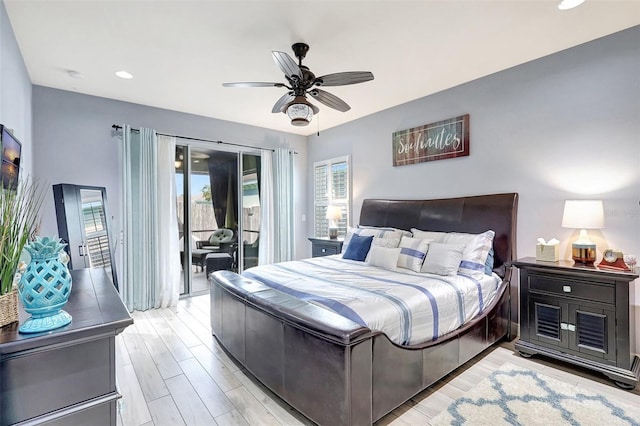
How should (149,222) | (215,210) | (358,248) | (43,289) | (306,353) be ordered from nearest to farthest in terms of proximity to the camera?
(43,289), (306,353), (358,248), (149,222), (215,210)

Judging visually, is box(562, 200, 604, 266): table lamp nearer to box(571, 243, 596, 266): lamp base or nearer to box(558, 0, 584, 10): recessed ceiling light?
box(571, 243, 596, 266): lamp base

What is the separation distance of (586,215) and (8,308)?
3659 mm

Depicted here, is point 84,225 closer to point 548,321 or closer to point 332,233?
point 332,233

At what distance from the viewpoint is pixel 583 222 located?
2477mm

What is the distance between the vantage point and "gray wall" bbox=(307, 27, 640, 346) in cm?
254

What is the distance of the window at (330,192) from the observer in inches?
203

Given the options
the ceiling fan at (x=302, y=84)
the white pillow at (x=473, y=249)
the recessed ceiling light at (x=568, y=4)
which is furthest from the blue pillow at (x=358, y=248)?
the recessed ceiling light at (x=568, y=4)

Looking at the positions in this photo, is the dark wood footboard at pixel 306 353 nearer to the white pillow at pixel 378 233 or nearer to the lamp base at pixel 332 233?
the white pillow at pixel 378 233

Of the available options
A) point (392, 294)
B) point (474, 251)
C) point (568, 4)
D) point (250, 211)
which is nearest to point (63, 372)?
point (392, 294)

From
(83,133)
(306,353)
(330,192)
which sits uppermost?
(83,133)

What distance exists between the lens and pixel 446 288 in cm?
245

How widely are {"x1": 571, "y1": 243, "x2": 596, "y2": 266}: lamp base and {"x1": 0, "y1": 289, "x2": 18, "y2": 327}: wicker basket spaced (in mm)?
3675

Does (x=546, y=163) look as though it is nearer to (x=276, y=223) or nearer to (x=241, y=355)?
(x=241, y=355)

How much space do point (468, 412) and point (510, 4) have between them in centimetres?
283
